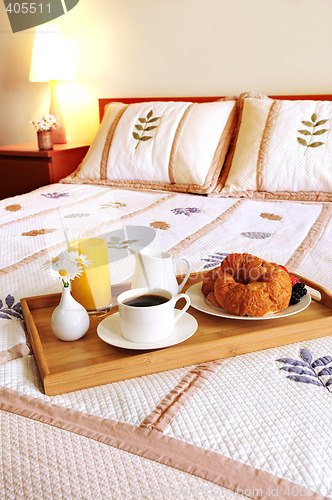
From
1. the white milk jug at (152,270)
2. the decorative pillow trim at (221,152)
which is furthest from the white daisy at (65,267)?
the decorative pillow trim at (221,152)

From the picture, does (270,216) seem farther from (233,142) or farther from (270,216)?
(233,142)

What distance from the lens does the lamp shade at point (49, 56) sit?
9.91ft

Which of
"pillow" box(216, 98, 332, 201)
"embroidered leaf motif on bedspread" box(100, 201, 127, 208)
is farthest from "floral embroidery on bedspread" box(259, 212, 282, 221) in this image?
"embroidered leaf motif on bedspread" box(100, 201, 127, 208)

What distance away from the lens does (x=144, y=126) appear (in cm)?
240

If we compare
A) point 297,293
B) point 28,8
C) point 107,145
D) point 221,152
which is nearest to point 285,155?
point 221,152

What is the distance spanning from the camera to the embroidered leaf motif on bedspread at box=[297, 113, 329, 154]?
203cm

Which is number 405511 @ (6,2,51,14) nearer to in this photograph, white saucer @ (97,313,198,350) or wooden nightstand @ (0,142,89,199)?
wooden nightstand @ (0,142,89,199)

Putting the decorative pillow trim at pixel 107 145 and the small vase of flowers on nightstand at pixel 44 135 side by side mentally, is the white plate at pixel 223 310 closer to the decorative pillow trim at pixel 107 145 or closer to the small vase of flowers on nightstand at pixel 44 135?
the decorative pillow trim at pixel 107 145

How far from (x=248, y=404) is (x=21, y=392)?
318 millimetres

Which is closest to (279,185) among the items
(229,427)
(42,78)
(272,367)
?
(272,367)

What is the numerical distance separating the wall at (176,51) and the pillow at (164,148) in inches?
17.0

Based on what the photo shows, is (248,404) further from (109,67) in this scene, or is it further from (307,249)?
(109,67)

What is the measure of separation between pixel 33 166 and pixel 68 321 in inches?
89.4

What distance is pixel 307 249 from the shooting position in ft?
4.46
